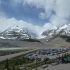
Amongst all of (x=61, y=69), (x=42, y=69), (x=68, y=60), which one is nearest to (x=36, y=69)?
(x=42, y=69)

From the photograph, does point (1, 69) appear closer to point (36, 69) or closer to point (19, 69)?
point (19, 69)

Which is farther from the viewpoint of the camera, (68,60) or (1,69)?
(68,60)

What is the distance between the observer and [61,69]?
61156mm

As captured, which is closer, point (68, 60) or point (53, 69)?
point (53, 69)

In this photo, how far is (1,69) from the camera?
61750 millimetres

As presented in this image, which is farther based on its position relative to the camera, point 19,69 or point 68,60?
point 68,60

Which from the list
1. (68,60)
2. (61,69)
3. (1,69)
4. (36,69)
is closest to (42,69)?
(36,69)

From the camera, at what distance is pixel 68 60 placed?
266 feet

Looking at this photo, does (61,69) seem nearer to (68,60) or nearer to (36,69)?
(36,69)

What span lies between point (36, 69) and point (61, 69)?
8.23m

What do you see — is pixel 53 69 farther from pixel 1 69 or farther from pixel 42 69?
pixel 1 69

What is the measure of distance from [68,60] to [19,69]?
2761 centimetres

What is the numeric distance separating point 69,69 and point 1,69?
22474mm

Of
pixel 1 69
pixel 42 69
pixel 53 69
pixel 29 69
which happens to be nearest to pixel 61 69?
pixel 53 69
